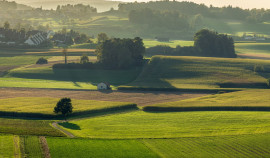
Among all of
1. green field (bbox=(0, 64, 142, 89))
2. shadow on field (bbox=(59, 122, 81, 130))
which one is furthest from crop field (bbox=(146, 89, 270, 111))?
green field (bbox=(0, 64, 142, 89))

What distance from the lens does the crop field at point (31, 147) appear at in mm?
65062

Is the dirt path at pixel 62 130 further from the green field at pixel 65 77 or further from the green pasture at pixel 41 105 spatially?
the green field at pixel 65 77

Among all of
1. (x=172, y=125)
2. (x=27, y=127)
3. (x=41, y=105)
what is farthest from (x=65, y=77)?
(x=172, y=125)

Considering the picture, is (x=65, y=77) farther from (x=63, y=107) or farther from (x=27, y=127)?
(x=27, y=127)

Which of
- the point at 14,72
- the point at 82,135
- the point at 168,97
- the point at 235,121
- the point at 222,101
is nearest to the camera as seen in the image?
the point at 82,135

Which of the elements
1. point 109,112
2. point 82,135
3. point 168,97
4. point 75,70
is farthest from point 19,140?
point 75,70

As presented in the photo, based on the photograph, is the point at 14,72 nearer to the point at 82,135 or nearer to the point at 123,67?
the point at 123,67

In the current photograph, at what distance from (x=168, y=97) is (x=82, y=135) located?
51.1 meters

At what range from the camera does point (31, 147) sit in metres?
68.4

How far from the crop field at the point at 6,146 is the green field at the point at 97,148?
6.08 meters

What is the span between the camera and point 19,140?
71.5 m

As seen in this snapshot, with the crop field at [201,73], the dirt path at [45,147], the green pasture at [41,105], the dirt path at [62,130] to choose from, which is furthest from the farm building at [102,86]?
the dirt path at [45,147]

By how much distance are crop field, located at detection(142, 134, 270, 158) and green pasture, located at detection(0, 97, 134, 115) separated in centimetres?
3224

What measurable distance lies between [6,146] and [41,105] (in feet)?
132
